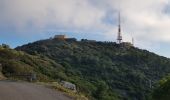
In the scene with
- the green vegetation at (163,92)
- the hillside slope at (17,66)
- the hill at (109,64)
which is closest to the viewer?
the hillside slope at (17,66)

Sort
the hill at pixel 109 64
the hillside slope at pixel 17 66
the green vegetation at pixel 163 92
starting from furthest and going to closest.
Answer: the hill at pixel 109 64 → the green vegetation at pixel 163 92 → the hillside slope at pixel 17 66

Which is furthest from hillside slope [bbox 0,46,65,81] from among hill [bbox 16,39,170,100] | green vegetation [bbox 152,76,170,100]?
green vegetation [bbox 152,76,170,100]

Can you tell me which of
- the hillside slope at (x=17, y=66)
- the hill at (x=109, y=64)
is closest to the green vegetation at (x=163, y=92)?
the hillside slope at (x=17, y=66)

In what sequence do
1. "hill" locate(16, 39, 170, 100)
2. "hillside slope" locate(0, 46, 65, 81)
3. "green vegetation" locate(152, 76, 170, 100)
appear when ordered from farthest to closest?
"hill" locate(16, 39, 170, 100), "green vegetation" locate(152, 76, 170, 100), "hillside slope" locate(0, 46, 65, 81)

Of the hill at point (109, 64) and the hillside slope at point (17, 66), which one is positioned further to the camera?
the hill at point (109, 64)

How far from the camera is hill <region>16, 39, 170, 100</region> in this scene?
111312 millimetres

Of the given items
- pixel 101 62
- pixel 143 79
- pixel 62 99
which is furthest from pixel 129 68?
pixel 62 99

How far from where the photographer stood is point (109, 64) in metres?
139

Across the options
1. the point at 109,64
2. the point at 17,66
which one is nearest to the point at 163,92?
the point at 17,66

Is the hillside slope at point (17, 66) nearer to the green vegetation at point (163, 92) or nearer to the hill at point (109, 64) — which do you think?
the hill at point (109, 64)

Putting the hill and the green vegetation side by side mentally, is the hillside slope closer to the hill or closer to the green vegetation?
the hill

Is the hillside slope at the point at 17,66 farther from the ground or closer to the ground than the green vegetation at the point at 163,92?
farther from the ground

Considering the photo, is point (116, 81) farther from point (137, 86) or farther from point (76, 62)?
point (76, 62)

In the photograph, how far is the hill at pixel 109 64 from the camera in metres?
111
